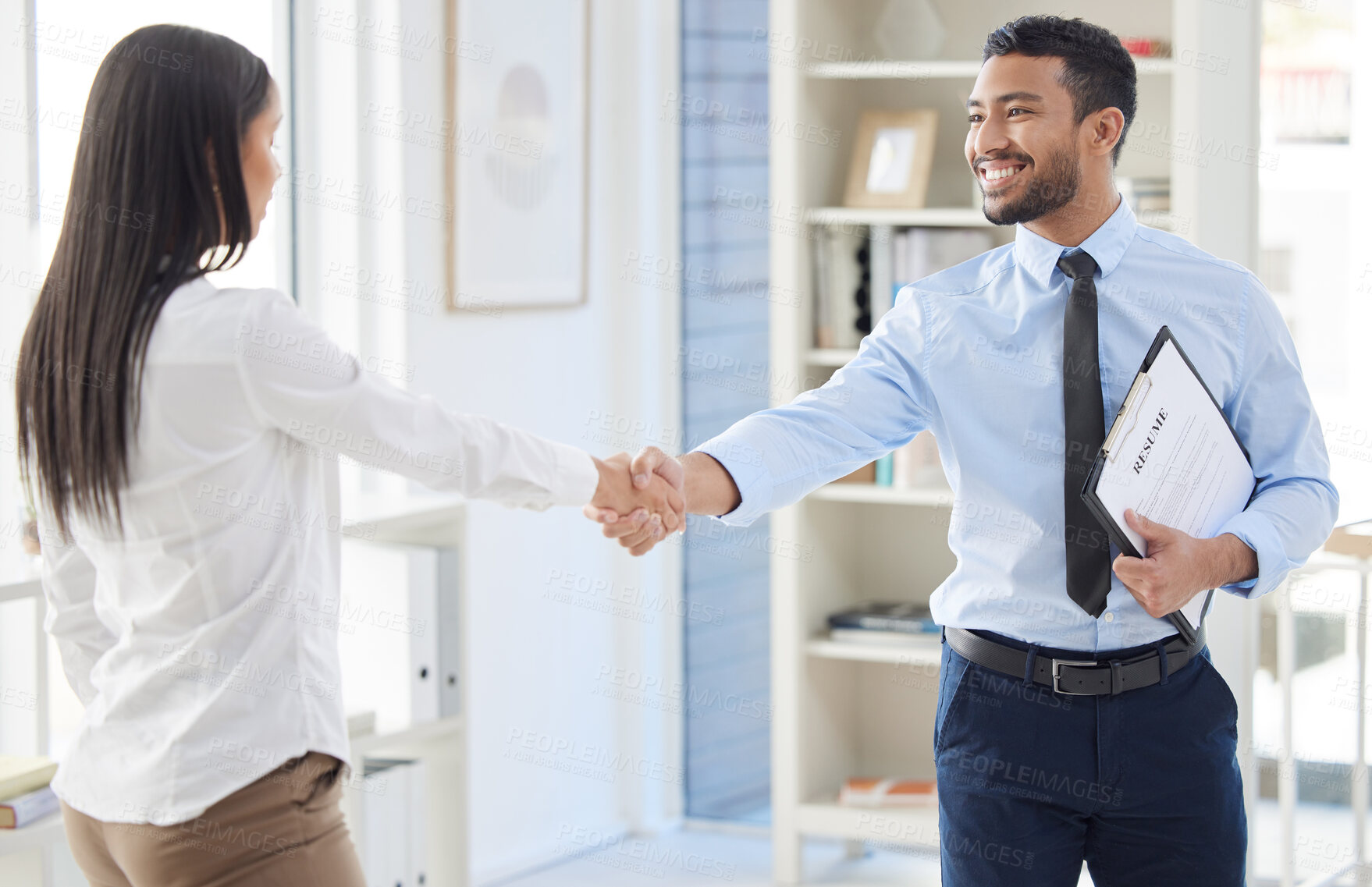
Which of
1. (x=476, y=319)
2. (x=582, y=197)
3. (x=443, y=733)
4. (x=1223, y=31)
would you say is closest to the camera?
(x=443, y=733)

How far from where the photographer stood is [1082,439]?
1638mm

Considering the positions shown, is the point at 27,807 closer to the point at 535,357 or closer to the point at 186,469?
the point at 186,469

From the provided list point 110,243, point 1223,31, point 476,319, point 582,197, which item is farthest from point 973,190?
point 110,243

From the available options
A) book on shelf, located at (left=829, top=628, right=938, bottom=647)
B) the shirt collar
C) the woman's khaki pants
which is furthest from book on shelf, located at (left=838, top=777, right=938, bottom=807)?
the woman's khaki pants

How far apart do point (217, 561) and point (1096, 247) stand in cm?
110

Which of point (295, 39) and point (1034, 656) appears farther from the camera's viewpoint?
point (295, 39)

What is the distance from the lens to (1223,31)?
9.22ft

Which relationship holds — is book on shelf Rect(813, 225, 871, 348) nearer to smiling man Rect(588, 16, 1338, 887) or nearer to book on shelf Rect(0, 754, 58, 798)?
smiling man Rect(588, 16, 1338, 887)

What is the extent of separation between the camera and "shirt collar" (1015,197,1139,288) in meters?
1.73

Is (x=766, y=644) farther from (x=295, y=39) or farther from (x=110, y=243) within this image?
(x=110, y=243)

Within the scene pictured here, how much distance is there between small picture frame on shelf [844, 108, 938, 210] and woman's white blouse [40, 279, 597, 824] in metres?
1.98

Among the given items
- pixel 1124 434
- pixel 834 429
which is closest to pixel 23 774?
pixel 834 429

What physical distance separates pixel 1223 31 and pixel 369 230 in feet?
6.01

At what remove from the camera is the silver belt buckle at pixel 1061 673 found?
5.29ft
